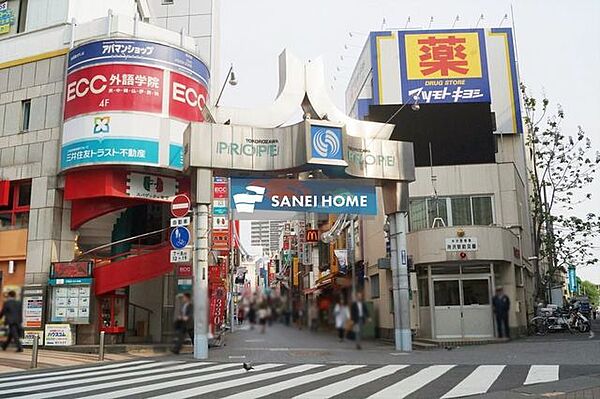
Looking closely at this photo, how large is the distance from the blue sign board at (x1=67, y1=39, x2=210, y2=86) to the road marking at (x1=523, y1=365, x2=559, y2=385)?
62.9 ft

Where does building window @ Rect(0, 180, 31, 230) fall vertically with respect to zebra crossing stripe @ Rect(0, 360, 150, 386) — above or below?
above

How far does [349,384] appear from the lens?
1317cm

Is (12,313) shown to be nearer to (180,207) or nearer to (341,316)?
(180,207)

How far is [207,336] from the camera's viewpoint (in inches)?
154

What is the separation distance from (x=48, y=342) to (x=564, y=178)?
108 ft

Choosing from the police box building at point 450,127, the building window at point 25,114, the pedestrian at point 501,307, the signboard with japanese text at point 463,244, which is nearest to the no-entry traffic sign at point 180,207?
the police box building at point 450,127

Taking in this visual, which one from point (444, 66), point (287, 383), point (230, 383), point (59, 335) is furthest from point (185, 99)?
point (444, 66)

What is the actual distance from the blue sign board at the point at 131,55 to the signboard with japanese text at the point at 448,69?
17.7 metres

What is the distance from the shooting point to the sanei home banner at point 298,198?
581 cm

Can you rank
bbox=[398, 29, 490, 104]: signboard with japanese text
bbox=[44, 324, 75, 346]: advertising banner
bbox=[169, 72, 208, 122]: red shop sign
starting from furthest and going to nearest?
bbox=[398, 29, 490, 104]: signboard with japanese text, bbox=[169, 72, 208, 122]: red shop sign, bbox=[44, 324, 75, 346]: advertising banner

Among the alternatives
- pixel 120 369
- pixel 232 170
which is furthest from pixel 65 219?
pixel 232 170

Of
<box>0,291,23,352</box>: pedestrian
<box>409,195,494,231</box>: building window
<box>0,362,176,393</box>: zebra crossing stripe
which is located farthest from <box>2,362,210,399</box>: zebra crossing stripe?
<box>409,195,494,231</box>: building window

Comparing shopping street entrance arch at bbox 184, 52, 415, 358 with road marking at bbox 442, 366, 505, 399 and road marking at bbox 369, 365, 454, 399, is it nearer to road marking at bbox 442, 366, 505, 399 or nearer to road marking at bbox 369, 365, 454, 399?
road marking at bbox 369, 365, 454, 399

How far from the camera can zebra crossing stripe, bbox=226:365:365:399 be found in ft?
38.7
